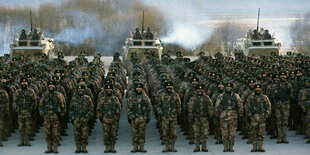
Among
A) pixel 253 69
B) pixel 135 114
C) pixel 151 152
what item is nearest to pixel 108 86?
pixel 135 114

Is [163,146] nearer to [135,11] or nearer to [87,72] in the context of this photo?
[87,72]

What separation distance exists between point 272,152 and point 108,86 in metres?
3.97

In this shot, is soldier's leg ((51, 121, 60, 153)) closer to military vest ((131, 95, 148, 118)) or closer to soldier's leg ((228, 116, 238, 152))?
military vest ((131, 95, 148, 118))

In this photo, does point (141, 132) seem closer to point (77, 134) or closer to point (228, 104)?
point (77, 134)

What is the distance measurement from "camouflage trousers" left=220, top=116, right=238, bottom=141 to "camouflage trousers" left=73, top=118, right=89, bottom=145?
10.00 feet

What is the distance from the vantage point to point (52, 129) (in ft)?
50.2

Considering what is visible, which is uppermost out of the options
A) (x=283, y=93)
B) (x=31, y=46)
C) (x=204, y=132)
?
(x=31, y=46)

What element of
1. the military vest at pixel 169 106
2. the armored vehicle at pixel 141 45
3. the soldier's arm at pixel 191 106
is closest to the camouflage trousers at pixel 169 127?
the military vest at pixel 169 106

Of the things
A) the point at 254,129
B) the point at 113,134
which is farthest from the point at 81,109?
the point at 254,129

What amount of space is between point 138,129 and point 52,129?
1.94 meters

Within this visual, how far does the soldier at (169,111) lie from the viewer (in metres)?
15.2

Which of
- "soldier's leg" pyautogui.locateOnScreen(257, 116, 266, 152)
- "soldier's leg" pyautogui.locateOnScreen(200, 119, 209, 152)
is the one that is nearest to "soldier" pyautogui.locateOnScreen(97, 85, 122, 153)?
"soldier's leg" pyautogui.locateOnScreen(200, 119, 209, 152)

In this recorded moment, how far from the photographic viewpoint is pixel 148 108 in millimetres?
15164

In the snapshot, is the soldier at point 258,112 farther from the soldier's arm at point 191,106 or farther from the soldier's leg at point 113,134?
the soldier's leg at point 113,134
